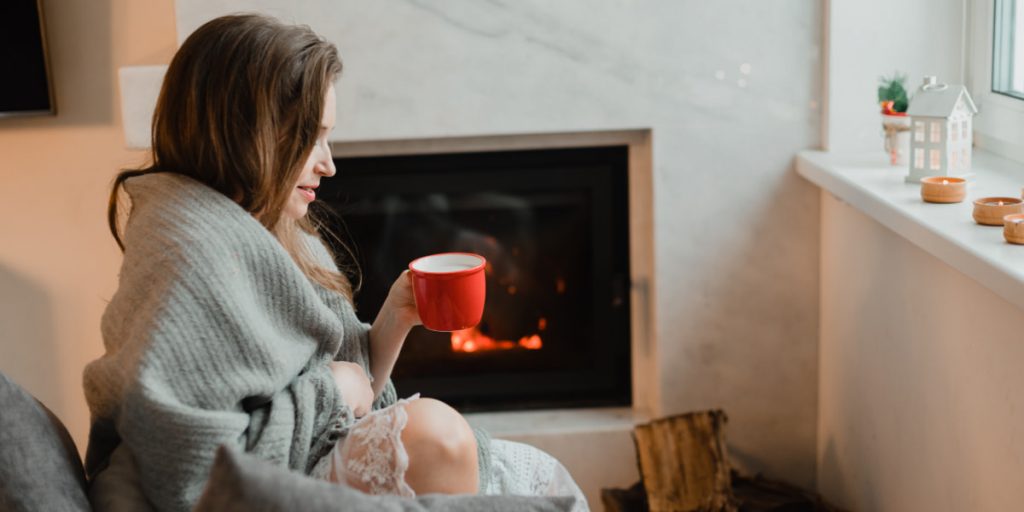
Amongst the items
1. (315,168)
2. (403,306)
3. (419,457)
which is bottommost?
(419,457)

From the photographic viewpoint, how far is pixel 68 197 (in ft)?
7.64

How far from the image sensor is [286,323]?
142cm

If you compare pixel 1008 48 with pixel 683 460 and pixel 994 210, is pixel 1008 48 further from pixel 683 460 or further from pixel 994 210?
pixel 683 460

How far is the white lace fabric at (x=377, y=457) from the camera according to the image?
4.27ft

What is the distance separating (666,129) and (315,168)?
3.00 ft

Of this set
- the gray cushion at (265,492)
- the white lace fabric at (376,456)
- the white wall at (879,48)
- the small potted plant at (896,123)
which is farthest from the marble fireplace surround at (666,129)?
the gray cushion at (265,492)

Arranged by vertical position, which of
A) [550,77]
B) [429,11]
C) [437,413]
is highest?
[429,11]

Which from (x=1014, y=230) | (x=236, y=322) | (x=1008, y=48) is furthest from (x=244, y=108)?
(x=1008, y=48)

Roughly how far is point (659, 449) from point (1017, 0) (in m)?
1.06

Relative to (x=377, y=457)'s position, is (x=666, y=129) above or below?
above

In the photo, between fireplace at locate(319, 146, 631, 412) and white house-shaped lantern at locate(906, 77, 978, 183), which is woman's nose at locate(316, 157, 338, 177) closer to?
fireplace at locate(319, 146, 631, 412)

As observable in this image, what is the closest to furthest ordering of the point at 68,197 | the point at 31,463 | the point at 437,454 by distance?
1. the point at 31,463
2. the point at 437,454
3. the point at 68,197

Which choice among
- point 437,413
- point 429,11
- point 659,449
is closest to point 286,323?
point 437,413

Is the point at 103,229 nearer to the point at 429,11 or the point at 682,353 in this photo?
the point at 429,11
